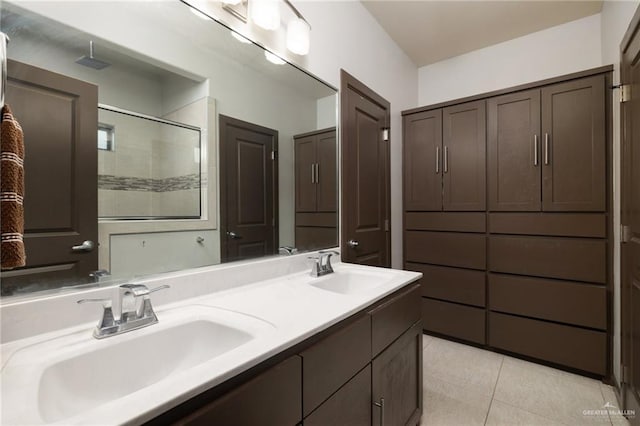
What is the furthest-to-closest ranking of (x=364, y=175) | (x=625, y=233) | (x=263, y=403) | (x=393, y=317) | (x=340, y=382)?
(x=364, y=175) → (x=625, y=233) → (x=393, y=317) → (x=340, y=382) → (x=263, y=403)

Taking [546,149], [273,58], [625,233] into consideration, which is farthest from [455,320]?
[273,58]

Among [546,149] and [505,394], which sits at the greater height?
[546,149]

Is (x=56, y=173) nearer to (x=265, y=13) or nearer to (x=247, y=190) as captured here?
(x=247, y=190)

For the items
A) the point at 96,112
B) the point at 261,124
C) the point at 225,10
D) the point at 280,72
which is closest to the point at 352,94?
the point at 280,72

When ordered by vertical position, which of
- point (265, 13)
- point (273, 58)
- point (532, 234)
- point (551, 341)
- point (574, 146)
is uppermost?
point (265, 13)

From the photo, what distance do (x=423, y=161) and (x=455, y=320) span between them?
4.78 ft

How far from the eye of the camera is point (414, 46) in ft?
9.17

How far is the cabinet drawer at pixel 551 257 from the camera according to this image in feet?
6.56

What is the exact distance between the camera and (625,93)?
163cm

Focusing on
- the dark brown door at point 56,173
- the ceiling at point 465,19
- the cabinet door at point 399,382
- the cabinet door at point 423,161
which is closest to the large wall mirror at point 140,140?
the dark brown door at point 56,173

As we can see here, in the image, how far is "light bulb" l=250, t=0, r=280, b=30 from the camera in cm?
135

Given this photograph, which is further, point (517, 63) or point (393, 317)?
point (517, 63)

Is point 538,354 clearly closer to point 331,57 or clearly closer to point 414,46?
point 331,57

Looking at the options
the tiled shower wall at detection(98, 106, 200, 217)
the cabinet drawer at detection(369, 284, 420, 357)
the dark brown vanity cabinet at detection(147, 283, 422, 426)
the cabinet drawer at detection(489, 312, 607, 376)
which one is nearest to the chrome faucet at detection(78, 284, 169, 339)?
the tiled shower wall at detection(98, 106, 200, 217)
